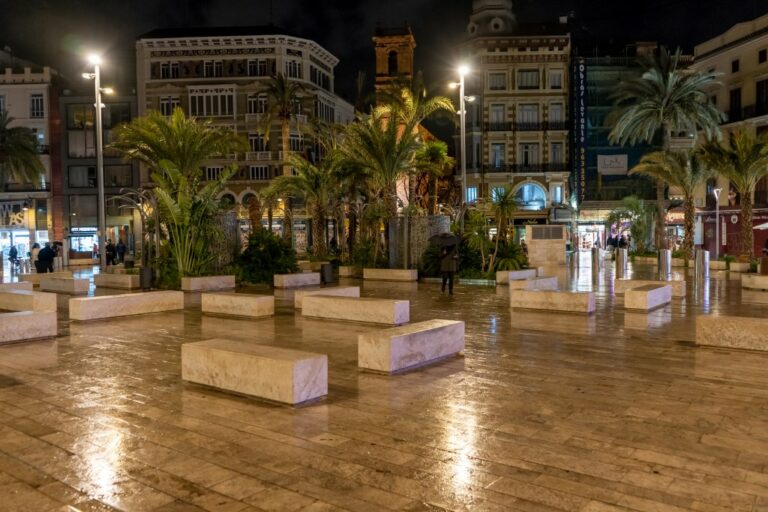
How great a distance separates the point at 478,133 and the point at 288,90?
1985cm

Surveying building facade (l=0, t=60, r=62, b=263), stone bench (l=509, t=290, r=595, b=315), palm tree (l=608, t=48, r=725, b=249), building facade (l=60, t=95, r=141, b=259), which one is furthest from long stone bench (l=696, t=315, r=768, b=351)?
building facade (l=0, t=60, r=62, b=263)

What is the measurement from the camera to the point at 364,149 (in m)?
25.5

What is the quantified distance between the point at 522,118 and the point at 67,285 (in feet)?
144

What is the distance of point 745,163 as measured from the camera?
2947 cm

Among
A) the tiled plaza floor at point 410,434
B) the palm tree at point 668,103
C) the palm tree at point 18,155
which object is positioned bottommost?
the tiled plaza floor at point 410,434

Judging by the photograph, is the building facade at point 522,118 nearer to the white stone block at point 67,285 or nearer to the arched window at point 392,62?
the arched window at point 392,62

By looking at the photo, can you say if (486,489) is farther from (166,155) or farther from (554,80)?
(554,80)

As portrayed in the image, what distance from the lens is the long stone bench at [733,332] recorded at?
9.20 metres

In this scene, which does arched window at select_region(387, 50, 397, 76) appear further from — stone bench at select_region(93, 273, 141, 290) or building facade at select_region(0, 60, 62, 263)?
stone bench at select_region(93, 273, 141, 290)

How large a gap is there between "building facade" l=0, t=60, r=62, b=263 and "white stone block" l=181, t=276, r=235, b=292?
45.5 meters

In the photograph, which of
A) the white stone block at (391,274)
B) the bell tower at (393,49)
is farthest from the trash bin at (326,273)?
the bell tower at (393,49)

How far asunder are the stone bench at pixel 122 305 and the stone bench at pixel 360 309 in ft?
11.4

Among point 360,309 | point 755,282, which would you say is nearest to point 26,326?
point 360,309

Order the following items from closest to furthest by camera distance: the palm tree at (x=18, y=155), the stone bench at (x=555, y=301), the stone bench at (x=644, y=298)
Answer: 1. the stone bench at (x=555, y=301)
2. the stone bench at (x=644, y=298)
3. the palm tree at (x=18, y=155)
